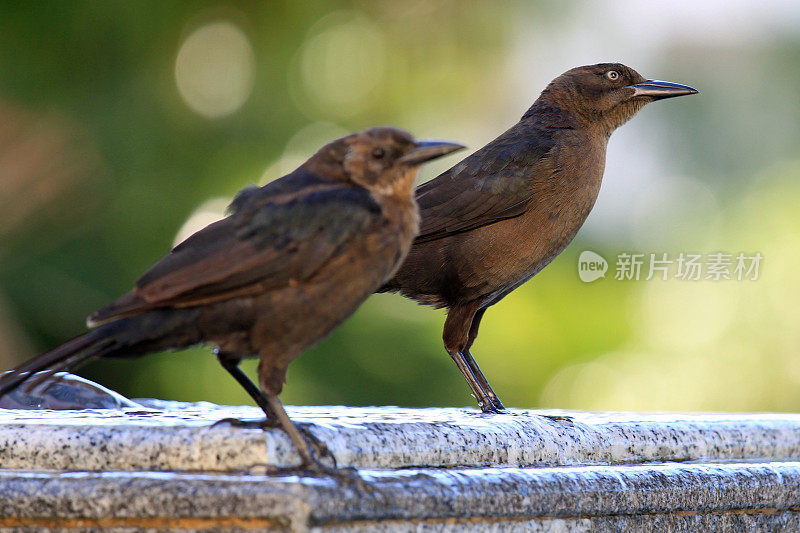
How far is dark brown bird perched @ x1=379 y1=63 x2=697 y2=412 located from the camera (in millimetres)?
4242

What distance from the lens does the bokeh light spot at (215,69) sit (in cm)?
686

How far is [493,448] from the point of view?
2.83 metres

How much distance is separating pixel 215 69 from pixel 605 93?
3199mm

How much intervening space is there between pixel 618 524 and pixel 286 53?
4.91 metres

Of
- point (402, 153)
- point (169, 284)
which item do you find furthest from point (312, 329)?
point (402, 153)

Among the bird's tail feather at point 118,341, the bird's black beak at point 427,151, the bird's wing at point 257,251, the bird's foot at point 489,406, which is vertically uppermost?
the bird's black beak at point 427,151

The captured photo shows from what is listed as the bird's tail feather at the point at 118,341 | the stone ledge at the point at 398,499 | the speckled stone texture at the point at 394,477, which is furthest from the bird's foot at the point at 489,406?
the bird's tail feather at the point at 118,341

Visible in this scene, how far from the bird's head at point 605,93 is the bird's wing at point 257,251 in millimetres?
2198

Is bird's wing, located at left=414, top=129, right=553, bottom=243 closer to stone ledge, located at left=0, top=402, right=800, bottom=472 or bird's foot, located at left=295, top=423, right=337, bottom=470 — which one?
stone ledge, located at left=0, top=402, right=800, bottom=472

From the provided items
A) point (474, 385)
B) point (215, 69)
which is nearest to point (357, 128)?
point (215, 69)

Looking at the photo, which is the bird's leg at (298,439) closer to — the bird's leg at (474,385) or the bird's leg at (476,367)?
the bird's leg at (474,385)

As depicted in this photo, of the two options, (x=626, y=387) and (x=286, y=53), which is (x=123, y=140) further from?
(x=626, y=387)

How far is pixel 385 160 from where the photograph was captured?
2834 mm

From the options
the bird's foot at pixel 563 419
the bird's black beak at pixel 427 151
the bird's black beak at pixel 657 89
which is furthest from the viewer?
the bird's black beak at pixel 657 89
